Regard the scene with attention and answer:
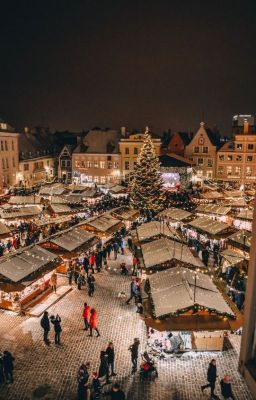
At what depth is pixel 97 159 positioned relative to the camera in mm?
58469

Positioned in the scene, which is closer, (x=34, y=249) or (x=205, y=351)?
(x=205, y=351)

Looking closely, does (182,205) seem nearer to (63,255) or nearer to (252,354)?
(63,255)

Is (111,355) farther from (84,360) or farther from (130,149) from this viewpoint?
(130,149)

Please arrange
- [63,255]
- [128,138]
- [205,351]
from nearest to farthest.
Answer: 1. [205,351]
2. [63,255]
3. [128,138]

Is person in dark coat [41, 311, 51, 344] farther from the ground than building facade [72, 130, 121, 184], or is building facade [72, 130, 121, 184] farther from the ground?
building facade [72, 130, 121, 184]

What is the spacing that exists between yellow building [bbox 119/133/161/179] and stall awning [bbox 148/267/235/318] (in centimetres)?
4395

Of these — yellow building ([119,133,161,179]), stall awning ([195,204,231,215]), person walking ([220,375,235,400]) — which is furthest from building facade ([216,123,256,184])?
person walking ([220,375,235,400])

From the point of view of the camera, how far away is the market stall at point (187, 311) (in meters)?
11.1

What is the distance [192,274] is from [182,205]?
2230cm

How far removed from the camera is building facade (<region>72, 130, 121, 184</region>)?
58125mm

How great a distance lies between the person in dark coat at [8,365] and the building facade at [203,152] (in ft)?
158

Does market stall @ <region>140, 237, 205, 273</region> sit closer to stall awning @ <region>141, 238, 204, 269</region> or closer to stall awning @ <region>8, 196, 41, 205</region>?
stall awning @ <region>141, 238, 204, 269</region>

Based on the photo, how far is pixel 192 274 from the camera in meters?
13.7

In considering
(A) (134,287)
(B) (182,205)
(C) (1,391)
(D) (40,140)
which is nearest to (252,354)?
(C) (1,391)
